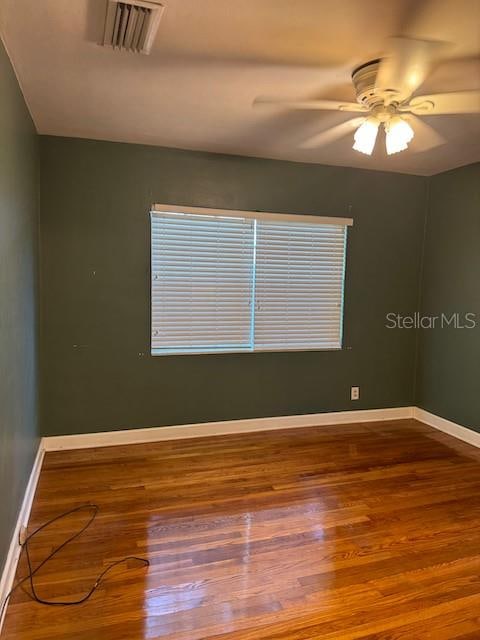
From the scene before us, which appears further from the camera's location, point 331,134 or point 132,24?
point 331,134

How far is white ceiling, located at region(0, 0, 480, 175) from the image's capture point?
5.50 ft

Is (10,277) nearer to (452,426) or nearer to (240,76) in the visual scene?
(240,76)

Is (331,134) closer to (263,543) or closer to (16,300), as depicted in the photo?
(16,300)

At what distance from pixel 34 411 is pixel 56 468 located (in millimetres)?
469

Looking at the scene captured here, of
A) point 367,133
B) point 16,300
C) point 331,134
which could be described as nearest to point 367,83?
point 367,133

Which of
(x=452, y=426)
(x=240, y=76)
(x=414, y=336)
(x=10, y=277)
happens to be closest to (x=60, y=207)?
(x=10, y=277)

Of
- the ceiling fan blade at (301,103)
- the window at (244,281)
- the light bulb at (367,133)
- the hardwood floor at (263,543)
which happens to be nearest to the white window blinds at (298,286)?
the window at (244,281)

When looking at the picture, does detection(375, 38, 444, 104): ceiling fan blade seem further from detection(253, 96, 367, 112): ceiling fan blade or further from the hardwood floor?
the hardwood floor

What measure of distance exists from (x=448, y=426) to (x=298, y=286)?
6.30 ft

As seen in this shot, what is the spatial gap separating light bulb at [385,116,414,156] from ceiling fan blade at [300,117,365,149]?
24cm

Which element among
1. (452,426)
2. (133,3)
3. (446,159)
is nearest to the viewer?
(133,3)

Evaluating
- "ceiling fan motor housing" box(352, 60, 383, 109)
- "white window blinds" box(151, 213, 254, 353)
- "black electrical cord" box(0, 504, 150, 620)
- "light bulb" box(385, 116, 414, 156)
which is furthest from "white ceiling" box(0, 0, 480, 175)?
"black electrical cord" box(0, 504, 150, 620)

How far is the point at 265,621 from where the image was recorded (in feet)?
5.81

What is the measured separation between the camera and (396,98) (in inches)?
86.4
